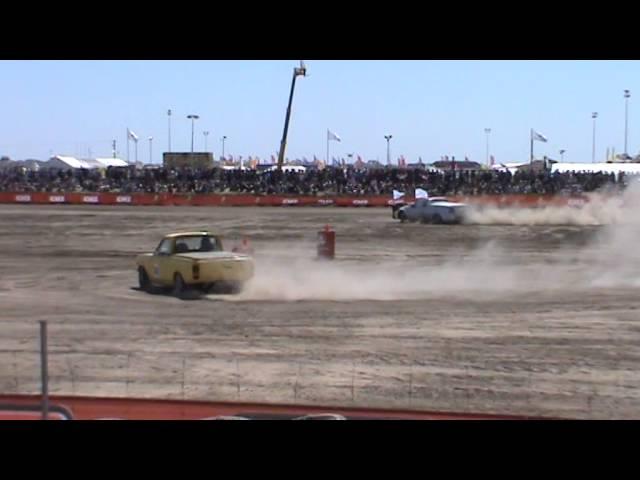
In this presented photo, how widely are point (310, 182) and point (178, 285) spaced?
40.4 metres

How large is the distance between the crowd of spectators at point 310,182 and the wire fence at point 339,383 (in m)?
43.3

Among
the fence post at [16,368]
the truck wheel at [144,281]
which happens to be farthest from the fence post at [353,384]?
the truck wheel at [144,281]

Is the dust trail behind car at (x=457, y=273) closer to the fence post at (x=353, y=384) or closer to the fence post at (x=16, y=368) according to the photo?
the fence post at (x=16, y=368)

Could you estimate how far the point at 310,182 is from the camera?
57.5 m

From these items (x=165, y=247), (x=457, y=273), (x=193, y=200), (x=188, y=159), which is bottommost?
(x=457, y=273)

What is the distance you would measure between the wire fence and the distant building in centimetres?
6427

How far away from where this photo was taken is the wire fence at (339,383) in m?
9.73

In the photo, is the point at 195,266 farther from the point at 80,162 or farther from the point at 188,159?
the point at 80,162

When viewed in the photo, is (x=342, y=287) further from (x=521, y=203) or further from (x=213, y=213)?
(x=521, y=203)

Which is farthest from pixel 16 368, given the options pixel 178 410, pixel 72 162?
pixel 72 162

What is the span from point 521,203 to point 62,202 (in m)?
23.7

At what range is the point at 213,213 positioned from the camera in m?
42.6

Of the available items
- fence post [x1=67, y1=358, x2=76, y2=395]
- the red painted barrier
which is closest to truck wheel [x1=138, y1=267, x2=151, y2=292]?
fence post [x1=67, y1=358, x2=76, y2=395]
